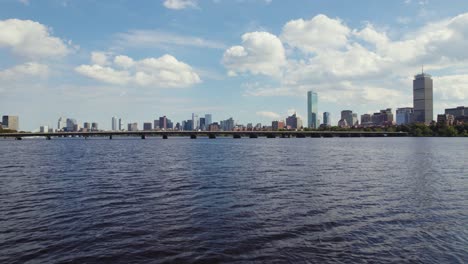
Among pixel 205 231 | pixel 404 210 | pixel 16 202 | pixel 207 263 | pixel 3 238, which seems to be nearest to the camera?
pixel 207 263

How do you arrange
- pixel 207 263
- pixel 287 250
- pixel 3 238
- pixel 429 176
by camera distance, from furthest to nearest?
pixel 429 176, pixel 3 238, pixel 287 250, pixel 207 263

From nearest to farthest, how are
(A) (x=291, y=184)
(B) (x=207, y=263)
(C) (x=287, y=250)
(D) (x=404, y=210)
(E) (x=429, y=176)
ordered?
(B) (x=207, y=263)
(C) (x=287, y=250)
(D) (x=404, y=210)
(A) (x=291, y=184)
(E) (x=429, y=176)

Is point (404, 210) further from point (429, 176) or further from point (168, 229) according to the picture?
point (429, 176)

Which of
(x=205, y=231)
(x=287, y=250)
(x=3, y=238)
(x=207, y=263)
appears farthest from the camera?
(x=205, y=231)

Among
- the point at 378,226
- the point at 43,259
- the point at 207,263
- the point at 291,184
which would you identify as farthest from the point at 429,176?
the point at 43,259

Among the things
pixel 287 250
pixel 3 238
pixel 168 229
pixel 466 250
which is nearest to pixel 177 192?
pixel 168 229

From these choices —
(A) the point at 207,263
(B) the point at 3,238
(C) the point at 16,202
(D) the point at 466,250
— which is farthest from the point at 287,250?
(C) the point at 16,202

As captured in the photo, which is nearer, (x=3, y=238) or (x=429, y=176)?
(x=3, y=238)

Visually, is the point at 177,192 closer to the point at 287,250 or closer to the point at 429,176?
the point at 287,250

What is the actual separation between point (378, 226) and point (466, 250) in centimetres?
491

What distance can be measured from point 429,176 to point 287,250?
37158 mm

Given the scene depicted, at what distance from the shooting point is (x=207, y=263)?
14945mm

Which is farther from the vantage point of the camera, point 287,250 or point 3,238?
point 3,238

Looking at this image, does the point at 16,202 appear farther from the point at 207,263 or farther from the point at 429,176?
the point at 429,176
